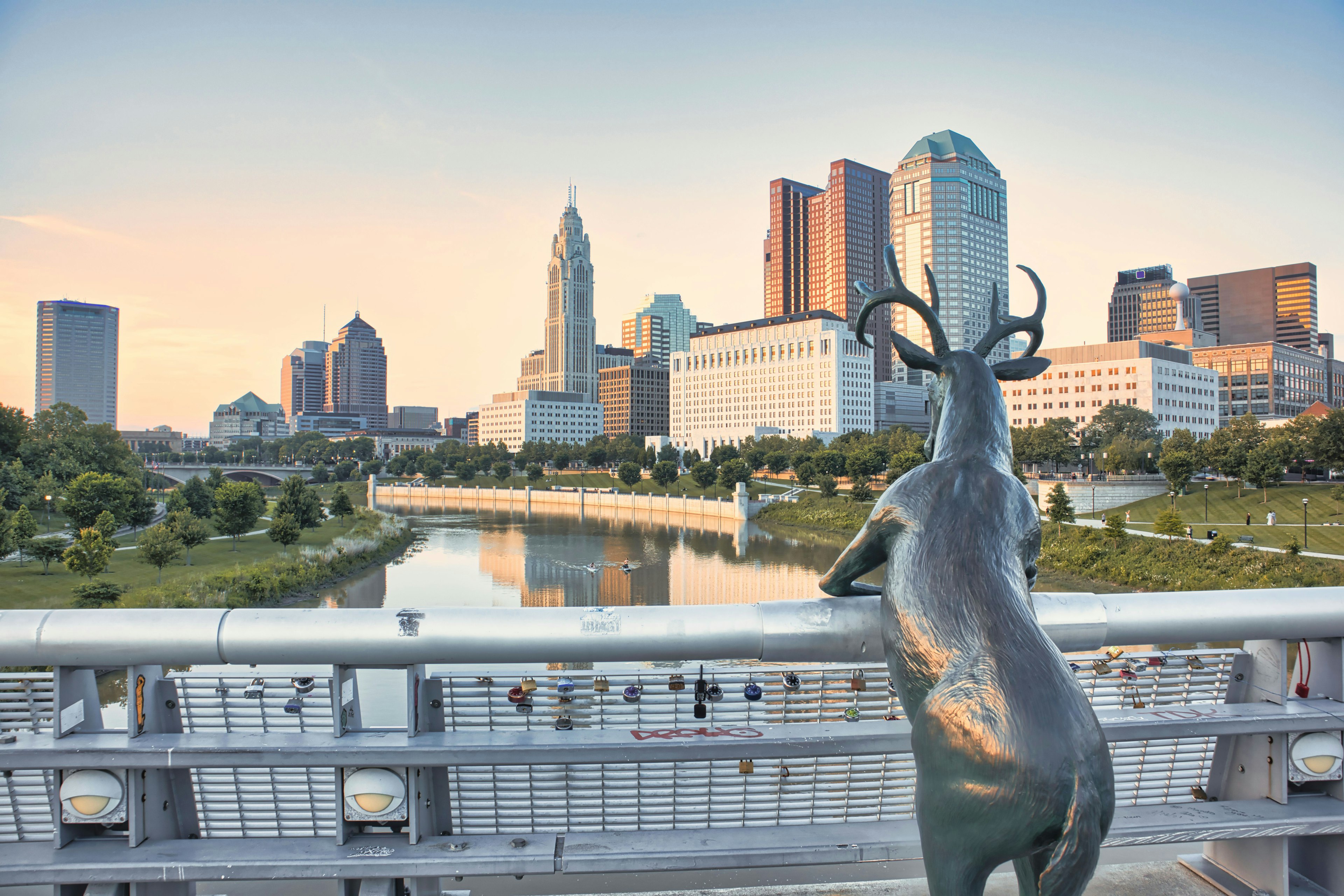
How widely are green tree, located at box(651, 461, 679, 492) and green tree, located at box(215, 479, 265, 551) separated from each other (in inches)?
2067

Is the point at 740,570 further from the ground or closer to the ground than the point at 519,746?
closer to the ground

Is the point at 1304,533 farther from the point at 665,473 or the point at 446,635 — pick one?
the point at 665,473

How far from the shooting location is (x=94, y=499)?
40.2m

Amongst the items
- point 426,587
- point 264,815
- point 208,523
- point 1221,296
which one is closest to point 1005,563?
point 264,815

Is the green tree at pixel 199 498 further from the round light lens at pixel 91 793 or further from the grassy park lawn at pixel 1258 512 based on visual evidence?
the grassy park lawn at pixel 1258 512

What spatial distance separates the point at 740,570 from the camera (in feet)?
149

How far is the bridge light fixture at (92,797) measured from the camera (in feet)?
11.0

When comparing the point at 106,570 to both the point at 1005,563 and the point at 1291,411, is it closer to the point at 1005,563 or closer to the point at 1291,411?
the point at 1005,563

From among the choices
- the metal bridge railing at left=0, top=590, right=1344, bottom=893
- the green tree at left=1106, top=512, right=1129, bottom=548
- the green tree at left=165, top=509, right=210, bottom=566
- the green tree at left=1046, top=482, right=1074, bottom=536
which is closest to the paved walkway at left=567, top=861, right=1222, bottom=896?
the metal bridge railing at left=0, top=590, right=1344, bottom=893

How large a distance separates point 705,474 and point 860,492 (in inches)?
936

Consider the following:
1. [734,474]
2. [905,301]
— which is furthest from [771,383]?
[905,301]

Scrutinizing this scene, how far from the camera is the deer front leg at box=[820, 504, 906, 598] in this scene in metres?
3.21

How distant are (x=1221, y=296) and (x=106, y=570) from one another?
21898cm

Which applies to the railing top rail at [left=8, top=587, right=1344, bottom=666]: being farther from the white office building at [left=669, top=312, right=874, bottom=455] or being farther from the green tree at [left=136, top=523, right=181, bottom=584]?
the white office building at [left=669, top=312, right=874, bottom=455]
